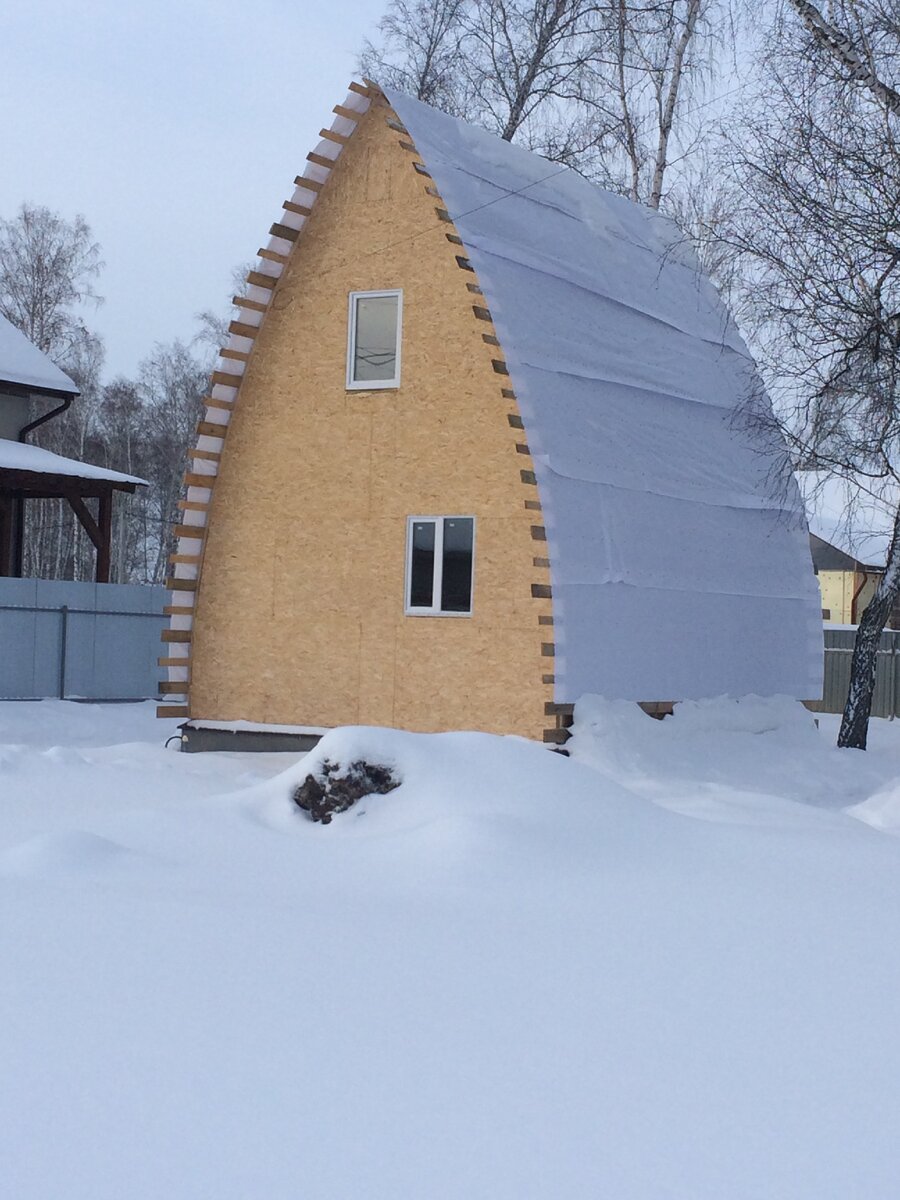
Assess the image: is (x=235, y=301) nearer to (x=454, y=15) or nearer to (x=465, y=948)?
(x=465, y=948)

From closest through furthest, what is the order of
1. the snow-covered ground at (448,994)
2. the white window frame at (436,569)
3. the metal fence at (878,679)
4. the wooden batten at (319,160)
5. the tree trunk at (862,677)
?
the snow-covered ground at (448,994) → the white window frame at (436,569) → the wooden batten at (319,160) → the tree trunk at (862,677) → the metal fence at (878,679)

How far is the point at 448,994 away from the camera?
19.4 ft

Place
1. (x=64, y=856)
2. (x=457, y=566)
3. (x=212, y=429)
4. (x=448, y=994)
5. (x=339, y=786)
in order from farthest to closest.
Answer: (x=212, y=429) → (x=457, y=566) → (x=339, y=786) → (x=64, y=856) → (x=448, y=994)

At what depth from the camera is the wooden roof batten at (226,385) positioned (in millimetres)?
15539

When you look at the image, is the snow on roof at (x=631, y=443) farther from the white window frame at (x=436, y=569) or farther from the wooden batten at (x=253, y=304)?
the wooden batten at (x=253, y=304)

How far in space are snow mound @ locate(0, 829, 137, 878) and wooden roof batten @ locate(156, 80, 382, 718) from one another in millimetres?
7830

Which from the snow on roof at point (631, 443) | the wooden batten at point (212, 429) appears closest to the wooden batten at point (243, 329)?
the wooden batten at point (212, 429)

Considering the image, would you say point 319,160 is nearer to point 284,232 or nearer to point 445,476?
point 284,232

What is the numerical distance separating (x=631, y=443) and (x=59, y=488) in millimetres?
14433

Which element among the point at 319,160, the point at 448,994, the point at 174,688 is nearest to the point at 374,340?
the point at 319,160

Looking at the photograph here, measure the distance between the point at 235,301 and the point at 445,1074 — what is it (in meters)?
11.6

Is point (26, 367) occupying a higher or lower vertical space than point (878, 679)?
higher

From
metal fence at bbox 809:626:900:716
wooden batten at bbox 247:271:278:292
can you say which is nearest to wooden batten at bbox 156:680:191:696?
wooden batten at bbox 247:271:278:292

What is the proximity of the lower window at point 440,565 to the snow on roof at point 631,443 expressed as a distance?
1.36 meters
